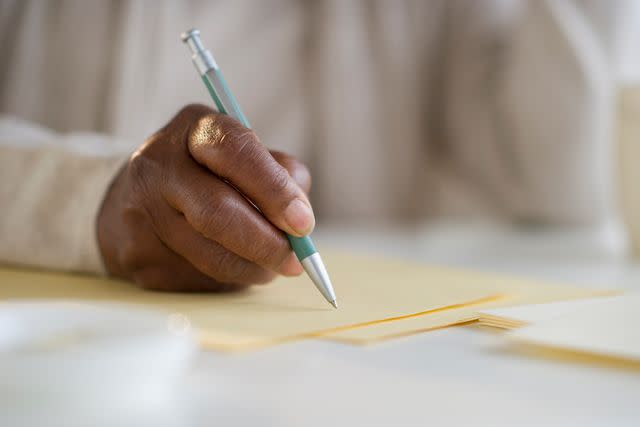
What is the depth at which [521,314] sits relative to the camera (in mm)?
549

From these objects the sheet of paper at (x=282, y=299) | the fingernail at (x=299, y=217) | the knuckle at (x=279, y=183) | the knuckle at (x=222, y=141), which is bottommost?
the sheet of paper at (x=282, y=299)

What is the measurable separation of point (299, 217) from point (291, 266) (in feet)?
0.16

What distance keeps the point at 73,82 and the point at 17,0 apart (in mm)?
179

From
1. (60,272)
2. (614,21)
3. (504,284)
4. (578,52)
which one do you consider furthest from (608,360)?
(614,21)

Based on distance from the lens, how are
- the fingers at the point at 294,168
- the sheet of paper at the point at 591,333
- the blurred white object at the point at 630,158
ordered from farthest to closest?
1. the blurred white object at the point at 630,158
2. the fingers at the point at 294,168
3. the sheet of paper at the point at 591,333

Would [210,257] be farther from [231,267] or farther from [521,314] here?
[521,314]

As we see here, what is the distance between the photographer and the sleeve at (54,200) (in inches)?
30.6

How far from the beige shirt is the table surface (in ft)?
1.67

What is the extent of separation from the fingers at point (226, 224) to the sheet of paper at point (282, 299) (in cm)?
3

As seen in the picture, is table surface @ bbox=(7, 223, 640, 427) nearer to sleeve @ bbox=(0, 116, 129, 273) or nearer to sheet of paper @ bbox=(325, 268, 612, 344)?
sheet of paper @ bbox=(325, 268, 612, 344)

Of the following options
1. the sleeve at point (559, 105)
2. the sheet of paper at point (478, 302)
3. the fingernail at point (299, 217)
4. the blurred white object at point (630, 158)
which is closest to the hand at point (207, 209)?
the fingernail at point (299, 217)

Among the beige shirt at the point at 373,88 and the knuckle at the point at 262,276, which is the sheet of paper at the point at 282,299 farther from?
the beige shirt at the point at 373,88

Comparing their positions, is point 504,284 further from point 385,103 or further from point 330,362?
point 385,103

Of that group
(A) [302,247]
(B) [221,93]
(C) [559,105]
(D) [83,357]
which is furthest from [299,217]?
(C) [559,105]
